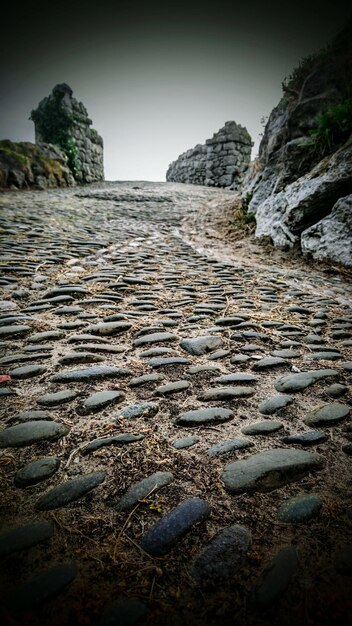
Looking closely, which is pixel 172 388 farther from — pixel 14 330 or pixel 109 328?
pixel 14 330

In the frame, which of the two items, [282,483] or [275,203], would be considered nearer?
[282,483]

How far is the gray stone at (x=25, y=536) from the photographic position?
2.74 ft

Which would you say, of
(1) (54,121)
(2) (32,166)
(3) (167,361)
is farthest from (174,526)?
(1) (54,121)

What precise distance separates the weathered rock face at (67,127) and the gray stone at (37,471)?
706 inches

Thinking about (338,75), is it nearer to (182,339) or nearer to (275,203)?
(275,203)

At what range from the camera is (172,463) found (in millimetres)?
1171

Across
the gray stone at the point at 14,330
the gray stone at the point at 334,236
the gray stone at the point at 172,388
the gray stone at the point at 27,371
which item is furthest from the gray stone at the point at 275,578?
the gray stone at the point at 334,236

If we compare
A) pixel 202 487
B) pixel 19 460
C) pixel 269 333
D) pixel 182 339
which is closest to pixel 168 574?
pixel 202 487

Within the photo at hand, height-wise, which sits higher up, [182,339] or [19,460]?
[182,339]

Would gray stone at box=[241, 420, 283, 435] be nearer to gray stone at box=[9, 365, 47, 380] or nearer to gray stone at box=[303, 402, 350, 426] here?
gray stone at box=[303, 402, 350, 426]

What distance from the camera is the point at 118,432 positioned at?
131cm

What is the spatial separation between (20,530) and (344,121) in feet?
22.6

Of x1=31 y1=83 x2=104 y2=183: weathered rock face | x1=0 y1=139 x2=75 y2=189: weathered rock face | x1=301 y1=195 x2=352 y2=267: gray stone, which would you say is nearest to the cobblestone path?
x1=301 y1=195 x2=352 y2=267: gray stone

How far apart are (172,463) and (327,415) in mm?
822
